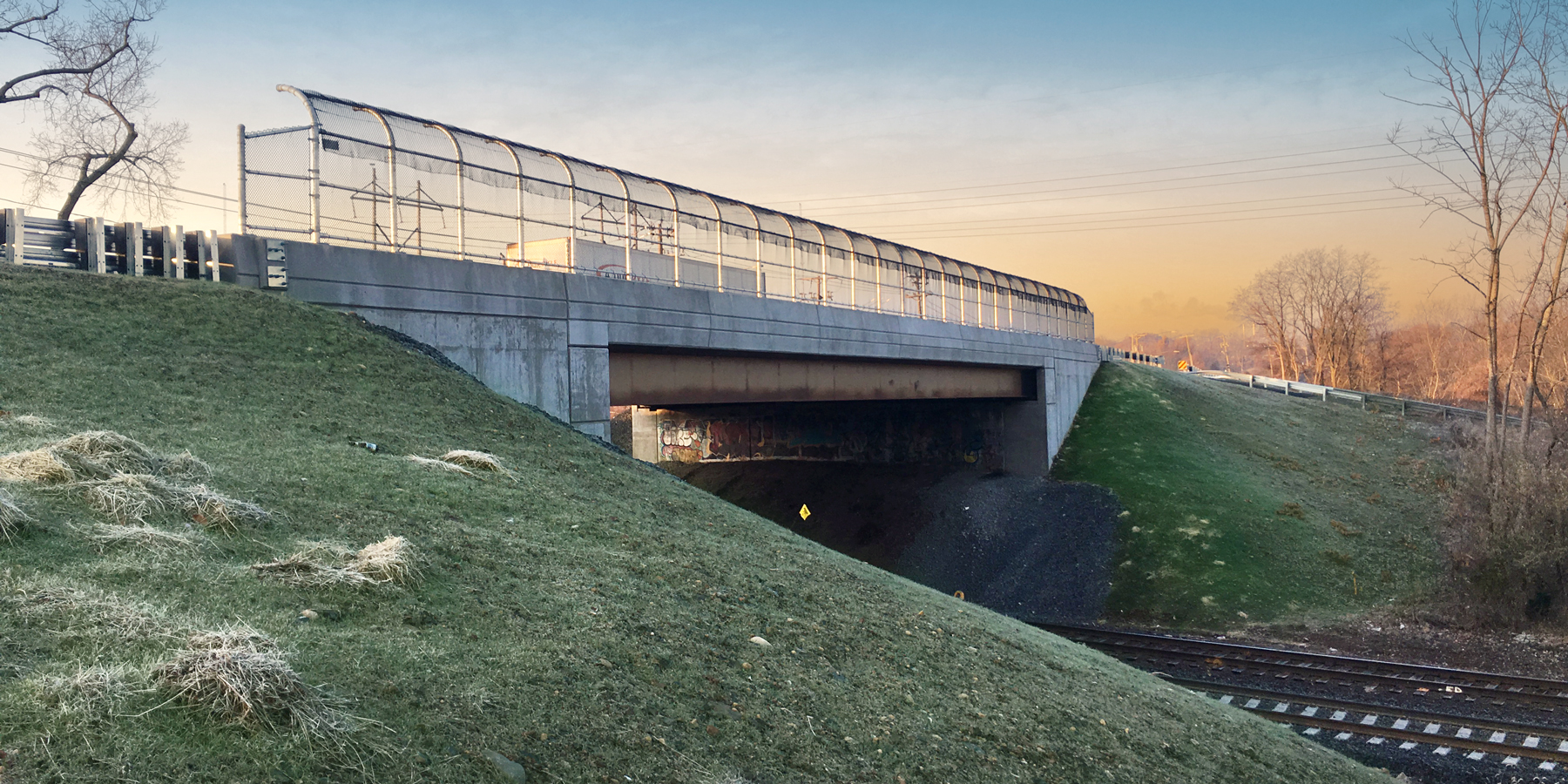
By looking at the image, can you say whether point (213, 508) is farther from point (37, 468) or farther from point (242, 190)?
point (242, 190)

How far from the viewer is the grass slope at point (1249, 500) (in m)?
24.7

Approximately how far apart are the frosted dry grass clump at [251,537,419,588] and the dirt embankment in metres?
19.7

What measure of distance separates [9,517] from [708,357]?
652 inches

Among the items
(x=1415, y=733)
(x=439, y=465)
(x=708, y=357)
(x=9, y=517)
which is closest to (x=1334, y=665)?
(x=1415, y=733)

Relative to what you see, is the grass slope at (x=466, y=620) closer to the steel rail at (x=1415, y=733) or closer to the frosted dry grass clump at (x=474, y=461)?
the frosted dry grass clump at (x=474, y=461)

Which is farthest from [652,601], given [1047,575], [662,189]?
[1047,575]

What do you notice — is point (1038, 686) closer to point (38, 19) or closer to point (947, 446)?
point (947, 446)

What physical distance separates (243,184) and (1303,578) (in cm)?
2621

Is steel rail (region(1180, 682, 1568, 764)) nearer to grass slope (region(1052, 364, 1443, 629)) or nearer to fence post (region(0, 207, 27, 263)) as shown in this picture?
grass slope (region(1052, 364, 1443, 629))

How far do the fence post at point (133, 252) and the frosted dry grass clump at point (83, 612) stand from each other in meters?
11.2

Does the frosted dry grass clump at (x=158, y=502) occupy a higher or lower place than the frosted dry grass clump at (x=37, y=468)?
lower

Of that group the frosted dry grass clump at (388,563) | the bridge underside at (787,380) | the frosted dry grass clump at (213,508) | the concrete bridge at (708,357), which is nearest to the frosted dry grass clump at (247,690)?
the frosted dry grass clump at (388,563)

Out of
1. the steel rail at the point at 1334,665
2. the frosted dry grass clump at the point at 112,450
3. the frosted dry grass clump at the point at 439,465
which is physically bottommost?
the steel rail at the point at 1334,665

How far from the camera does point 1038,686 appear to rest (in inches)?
385
